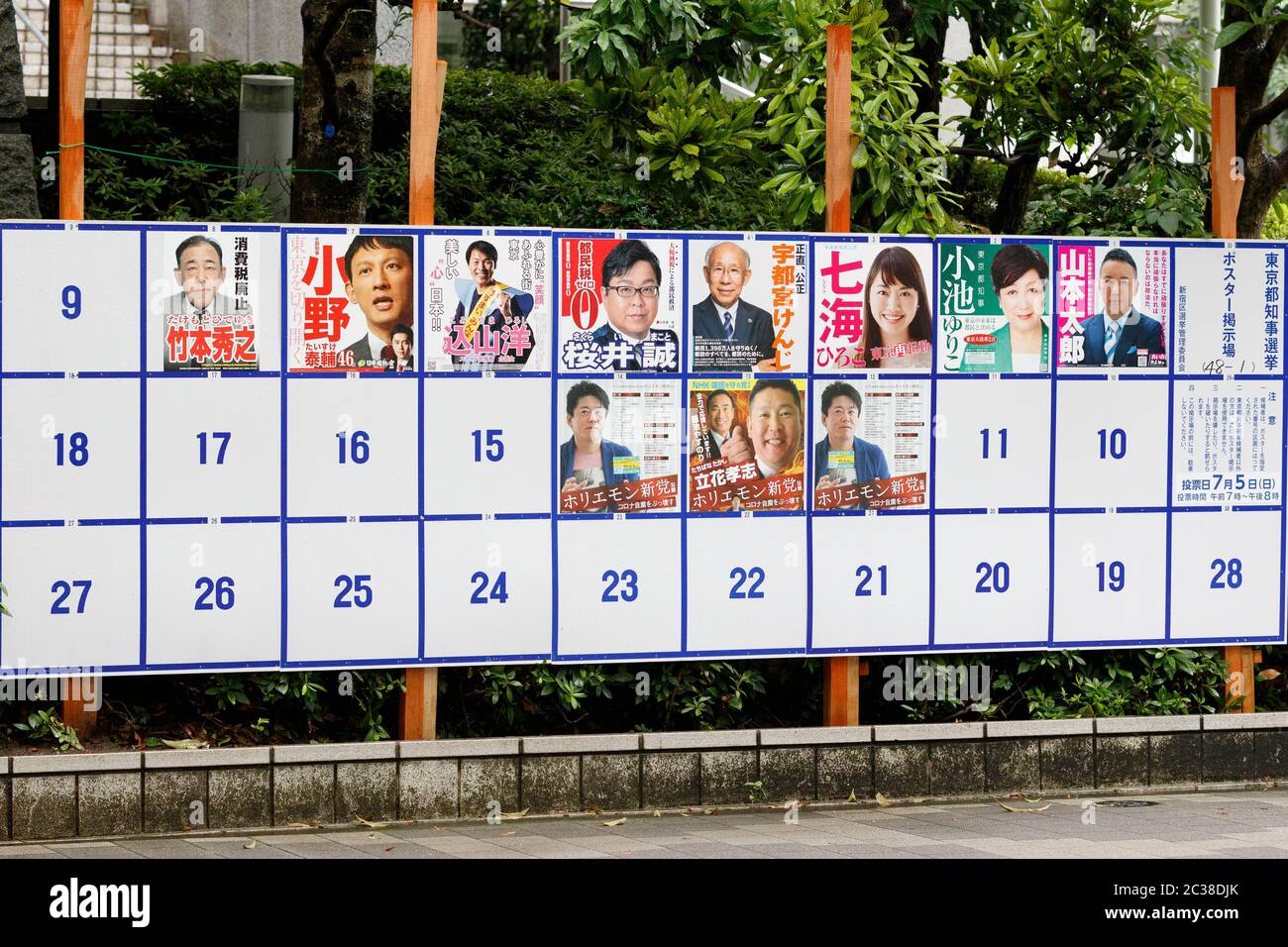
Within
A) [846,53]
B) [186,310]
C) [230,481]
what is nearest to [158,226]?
[186,310]

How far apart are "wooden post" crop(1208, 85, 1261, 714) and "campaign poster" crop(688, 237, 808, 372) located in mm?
2607

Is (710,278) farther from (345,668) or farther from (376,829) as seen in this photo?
(376,829)

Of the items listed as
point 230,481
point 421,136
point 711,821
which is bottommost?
point 711,821

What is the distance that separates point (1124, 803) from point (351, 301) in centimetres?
497

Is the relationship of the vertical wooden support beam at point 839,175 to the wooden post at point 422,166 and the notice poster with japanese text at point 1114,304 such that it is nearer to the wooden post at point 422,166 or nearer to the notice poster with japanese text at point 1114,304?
the notice poster with japanese text at point 1114,304

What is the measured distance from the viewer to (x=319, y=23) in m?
10.3

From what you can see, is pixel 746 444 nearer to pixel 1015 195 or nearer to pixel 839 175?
pixel 839 175

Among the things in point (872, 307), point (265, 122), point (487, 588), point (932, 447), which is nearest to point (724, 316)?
point (872, 307)

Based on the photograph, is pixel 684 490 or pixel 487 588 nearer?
pixel 487 588

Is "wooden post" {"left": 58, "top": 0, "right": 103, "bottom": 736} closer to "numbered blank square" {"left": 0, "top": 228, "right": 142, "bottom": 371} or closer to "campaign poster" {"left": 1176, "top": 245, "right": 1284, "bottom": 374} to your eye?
"numbered blank square" {"left": 0, "top": 228, "right": 142, "bottom": 371}

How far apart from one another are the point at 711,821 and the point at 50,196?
6.98 meters

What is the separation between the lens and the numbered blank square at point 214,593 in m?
7.87

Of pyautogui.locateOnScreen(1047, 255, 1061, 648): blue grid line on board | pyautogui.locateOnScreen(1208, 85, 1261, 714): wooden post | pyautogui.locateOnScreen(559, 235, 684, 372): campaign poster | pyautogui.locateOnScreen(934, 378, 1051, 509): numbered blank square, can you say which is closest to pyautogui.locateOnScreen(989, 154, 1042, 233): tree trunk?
pyautogui.locateOnScreen(1208, 85, 1261, 714): wooden post

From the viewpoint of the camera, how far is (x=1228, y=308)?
918cm
